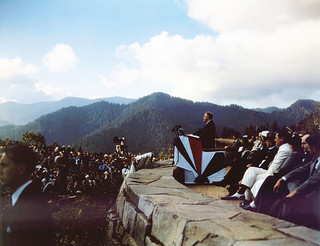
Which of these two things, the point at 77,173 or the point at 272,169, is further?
the point at 77,173

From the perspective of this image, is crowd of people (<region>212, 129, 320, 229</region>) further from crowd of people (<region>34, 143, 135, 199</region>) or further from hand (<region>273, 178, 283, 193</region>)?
crowd of people (<region>34, 143, 135, 199</region>)

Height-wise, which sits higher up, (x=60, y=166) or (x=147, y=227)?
(x=147, y=227)

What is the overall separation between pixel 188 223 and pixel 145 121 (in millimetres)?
122233

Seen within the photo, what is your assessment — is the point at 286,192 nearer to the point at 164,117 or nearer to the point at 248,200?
the point at 248,200

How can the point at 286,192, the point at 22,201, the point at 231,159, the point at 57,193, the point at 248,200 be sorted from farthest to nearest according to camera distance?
the point at 57,193 → the point at 231,159 → the point at 248,200 → the point at 286,192 → the point at 22,201

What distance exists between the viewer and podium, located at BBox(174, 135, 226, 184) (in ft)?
17.6

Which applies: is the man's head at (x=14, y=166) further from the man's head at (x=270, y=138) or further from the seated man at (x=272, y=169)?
the man's head at (x=270, y=138)

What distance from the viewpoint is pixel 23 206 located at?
56.9 inches

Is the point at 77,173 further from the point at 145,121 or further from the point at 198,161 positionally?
the point at 145,121

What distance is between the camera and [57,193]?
1027 centimetres

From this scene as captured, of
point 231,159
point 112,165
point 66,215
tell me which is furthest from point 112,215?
point 112,165

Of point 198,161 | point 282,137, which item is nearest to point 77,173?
point 198,161

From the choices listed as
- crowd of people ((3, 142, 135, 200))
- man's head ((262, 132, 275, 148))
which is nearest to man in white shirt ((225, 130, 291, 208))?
man's head ((262, 132, 275, 148))

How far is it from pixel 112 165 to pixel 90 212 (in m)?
A: 10.1
